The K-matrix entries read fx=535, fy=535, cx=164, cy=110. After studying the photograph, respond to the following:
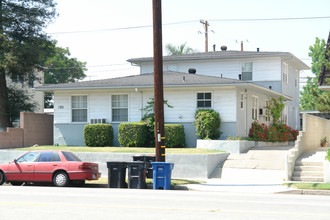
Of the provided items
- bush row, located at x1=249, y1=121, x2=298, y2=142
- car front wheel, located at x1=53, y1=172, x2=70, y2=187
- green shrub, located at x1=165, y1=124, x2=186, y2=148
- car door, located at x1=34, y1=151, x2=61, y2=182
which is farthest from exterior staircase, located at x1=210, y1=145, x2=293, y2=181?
car door, located at x1=34, y1=151, x2=61, y2=182

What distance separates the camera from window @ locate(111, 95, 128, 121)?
31297mm

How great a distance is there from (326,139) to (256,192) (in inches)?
657

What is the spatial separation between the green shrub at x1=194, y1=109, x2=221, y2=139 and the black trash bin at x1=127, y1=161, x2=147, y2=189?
886cm

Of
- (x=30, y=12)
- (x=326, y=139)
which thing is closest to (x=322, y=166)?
(x=326, y=139)

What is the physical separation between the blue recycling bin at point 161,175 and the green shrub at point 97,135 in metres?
10.4

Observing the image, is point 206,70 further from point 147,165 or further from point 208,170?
point 147,165

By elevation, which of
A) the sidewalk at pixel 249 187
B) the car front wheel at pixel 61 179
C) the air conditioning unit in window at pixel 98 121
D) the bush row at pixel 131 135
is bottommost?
the sidewalk at pixel 249 187

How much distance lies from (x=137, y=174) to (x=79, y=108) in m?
12.6

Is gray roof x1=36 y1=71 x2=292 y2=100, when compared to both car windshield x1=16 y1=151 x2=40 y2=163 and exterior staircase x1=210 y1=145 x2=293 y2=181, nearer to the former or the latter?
exterior staircase x1=210 y1=145 x2=293 y2=181

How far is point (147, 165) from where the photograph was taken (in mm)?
20859

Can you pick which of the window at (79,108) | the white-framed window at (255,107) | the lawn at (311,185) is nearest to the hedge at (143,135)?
the window at (79,108)

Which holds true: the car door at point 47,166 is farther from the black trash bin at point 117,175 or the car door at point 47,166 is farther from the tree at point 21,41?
the tree at point 21,41

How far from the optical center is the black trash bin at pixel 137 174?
20234 mm

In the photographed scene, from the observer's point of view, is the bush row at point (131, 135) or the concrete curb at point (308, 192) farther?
the bush row at point (131, 135)
